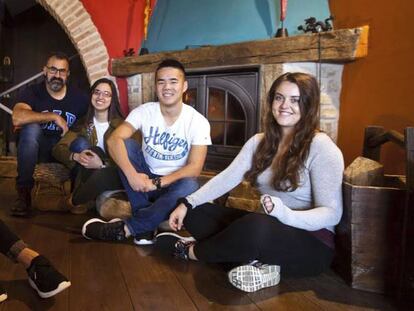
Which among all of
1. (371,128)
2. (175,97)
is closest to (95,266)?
(175,97)

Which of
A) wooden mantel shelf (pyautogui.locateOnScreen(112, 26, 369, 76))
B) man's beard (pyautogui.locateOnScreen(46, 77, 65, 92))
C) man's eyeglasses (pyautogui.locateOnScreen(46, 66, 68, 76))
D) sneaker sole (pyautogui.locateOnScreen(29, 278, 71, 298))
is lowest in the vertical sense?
sneaker sole (pyautogui.locateOnScreen(29, 278, 71, 298))

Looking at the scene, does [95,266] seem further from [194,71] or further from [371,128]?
[194,71]

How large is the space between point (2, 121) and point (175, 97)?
3952mm

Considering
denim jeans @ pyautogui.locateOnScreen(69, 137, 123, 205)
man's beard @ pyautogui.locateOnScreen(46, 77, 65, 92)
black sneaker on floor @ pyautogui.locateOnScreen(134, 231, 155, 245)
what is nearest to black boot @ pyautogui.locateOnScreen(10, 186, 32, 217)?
denim jeans @ pyautogui.locateOnScreen(69, 137, 123, 205)

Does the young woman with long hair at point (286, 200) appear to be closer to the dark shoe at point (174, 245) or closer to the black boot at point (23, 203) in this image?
the dark shoe at point (174, 245)

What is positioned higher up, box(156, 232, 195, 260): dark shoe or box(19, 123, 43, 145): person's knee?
box(19, 123, 43, 145): person's knee

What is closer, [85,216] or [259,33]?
[85,216]

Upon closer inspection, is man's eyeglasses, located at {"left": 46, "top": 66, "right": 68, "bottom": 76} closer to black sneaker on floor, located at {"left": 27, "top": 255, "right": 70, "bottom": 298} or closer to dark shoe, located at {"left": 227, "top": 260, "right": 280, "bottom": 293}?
black sneaker on floor, located at {"left": 27, "top": 255, "right": 70, "bottom": 298}

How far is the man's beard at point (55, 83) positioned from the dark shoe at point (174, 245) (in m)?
1.30

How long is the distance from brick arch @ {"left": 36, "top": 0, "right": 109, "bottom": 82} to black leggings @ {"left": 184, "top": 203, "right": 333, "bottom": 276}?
2564 millimetres

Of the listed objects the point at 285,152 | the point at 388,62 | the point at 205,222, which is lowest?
the point at 205,222

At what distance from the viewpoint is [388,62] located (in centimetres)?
233

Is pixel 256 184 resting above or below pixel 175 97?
below

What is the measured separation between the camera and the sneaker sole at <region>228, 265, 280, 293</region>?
146 cm
